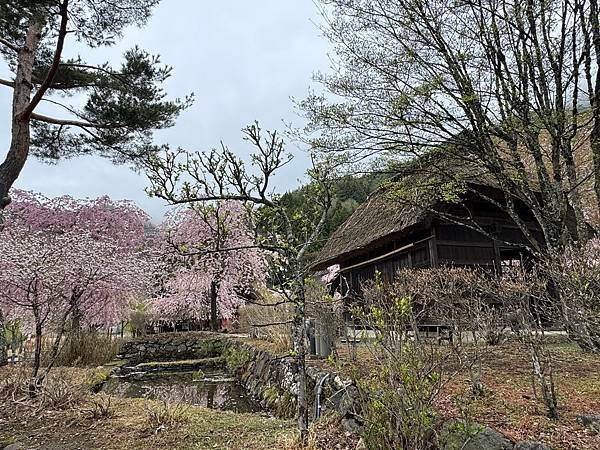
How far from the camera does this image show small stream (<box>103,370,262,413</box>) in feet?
25.0

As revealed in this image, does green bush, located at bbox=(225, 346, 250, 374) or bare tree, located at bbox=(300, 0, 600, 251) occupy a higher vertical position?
bare tree, located at bbox=(300, 0, 600, 251)

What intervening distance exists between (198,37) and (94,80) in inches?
80.3

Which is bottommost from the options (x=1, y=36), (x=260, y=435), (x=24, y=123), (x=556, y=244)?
(x=260, y=435)

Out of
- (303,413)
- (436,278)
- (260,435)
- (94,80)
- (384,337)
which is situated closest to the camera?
(384,337)

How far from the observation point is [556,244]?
243 inches

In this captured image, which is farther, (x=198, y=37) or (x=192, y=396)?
(x=192, y=396)

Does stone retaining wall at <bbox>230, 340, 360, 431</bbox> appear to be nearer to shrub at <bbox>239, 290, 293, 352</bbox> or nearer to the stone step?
shrub at <bbox>239, 290, 293, 352</bbox>

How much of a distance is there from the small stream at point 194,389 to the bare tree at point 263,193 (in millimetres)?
4286

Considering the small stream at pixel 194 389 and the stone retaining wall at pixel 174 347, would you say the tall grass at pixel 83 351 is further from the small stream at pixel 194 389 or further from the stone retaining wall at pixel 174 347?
the stone retaining wall at pixel 174 347

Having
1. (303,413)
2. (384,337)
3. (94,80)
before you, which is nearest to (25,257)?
(94,80)

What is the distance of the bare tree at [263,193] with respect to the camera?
11.5 feet

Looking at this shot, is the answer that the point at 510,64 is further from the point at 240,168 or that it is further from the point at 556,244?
the point at 240,168

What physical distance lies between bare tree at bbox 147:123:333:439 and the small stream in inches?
169

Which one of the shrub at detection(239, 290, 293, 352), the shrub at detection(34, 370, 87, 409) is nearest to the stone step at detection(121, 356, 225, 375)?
the shrub at detection(239, 290, 293, 352)
